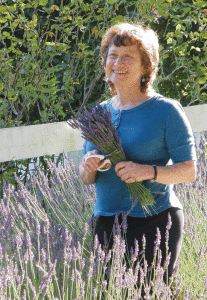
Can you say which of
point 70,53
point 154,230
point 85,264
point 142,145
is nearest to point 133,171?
point 142,145

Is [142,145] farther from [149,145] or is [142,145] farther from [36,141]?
[36,141]

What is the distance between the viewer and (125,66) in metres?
2.18

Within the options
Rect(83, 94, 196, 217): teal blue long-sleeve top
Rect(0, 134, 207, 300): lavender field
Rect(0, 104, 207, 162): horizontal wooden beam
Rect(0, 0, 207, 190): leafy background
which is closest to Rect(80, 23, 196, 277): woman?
Rect(83, 94, 196, 217): teal blue long-sleeve top

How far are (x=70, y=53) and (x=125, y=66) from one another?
272cm

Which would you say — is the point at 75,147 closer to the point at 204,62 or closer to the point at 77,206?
the point at 77,206

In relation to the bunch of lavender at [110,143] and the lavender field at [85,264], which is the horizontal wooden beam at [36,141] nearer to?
the lavender field at [85,264]

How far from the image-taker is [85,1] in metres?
4.67

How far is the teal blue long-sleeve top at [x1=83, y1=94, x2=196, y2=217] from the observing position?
6.98 ft

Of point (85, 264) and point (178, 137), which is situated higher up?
point (178, 137)

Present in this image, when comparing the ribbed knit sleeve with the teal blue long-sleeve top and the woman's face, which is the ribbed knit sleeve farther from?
the woman's face

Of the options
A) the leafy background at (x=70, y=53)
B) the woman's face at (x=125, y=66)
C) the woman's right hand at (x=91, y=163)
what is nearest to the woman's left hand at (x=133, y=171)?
the woman's right hand at (x=91, y=163)

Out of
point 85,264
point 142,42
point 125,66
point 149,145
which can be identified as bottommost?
point 85,264

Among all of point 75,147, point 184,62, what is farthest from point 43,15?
point 184,62

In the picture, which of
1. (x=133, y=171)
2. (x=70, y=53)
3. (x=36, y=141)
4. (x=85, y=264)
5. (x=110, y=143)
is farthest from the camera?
(x=70, y=53)
